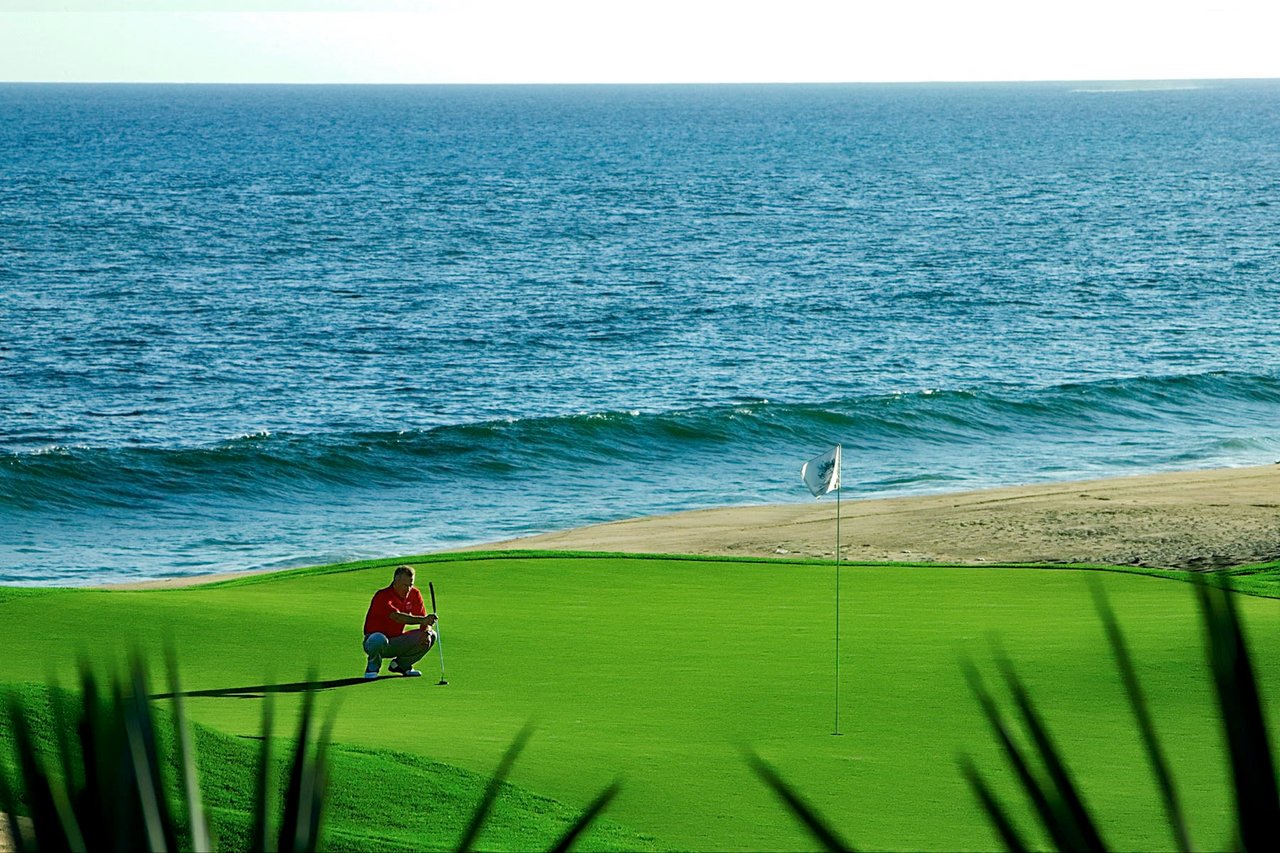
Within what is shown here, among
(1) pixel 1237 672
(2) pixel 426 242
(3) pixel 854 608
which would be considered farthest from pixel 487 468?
(2) pixel 426 242

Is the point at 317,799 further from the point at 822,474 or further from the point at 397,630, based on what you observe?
the point at 822,474

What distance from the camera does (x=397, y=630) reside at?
36.2 feet

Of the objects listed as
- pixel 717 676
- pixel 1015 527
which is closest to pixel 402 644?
pixel 717 676

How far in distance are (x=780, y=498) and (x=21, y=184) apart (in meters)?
67.5

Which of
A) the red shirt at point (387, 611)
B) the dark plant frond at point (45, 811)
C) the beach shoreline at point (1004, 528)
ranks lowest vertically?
the beach shoreline at point (1004, 528)

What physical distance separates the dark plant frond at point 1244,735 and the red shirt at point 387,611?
9.43 m

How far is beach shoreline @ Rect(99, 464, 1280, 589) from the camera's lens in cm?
2052

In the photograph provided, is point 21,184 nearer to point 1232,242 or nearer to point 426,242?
point 426,242

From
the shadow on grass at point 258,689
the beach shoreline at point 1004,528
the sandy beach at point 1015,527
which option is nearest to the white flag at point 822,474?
the shadow on grass at point 258,689

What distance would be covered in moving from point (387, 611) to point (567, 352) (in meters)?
27.9

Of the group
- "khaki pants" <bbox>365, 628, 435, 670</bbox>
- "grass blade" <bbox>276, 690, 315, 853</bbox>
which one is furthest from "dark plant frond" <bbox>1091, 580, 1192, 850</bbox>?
"khaki pants" <bbox>365, 628, 435, 670</bbox>

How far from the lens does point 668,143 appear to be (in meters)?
129

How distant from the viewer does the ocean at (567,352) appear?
88.4 ft

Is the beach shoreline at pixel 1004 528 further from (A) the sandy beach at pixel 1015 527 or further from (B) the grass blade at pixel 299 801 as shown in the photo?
(B) the grass blade at pixel 299 801
